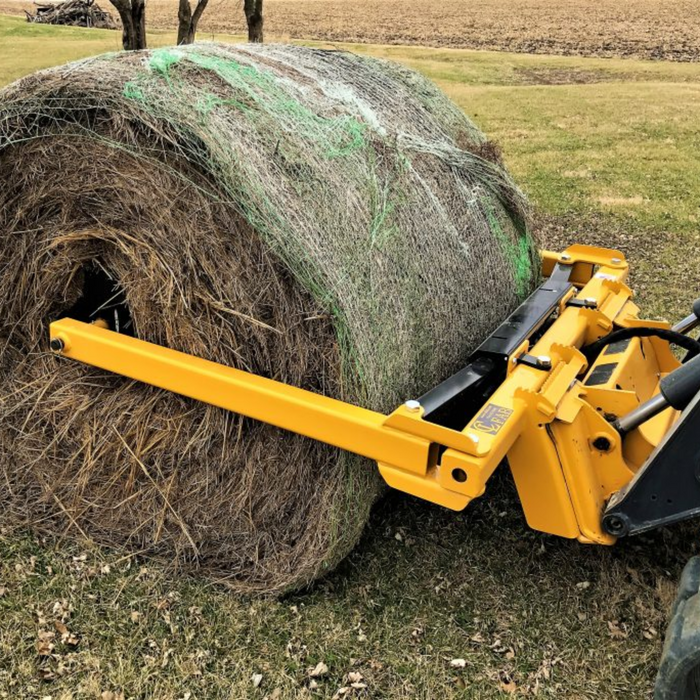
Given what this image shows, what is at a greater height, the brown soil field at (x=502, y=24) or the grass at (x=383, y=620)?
the grass at (x=383, y=620)

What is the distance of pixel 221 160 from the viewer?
2709 mm

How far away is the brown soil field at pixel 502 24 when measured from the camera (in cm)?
2767

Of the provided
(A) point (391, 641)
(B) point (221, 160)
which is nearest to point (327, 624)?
(A) point (391, 641)

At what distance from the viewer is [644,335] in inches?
129

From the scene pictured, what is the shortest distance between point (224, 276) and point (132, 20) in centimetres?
628

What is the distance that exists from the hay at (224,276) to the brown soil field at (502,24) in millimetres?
20426

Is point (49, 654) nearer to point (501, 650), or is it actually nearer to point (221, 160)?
point (501, 650)

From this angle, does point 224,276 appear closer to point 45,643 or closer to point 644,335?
point 45,643

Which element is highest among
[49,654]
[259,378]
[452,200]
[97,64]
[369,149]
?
[97,64]

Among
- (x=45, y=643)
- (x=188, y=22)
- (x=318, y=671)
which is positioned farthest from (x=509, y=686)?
(x=188, y=22)

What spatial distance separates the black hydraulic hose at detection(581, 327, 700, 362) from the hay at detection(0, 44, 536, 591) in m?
0.49

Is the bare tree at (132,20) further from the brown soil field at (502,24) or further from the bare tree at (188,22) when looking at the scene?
the brown soil field at (502,24)

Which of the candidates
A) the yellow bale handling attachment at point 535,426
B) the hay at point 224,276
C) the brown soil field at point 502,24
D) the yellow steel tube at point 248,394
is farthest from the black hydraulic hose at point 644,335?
the brown soil field at point 502,24

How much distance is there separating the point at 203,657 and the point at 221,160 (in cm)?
180
